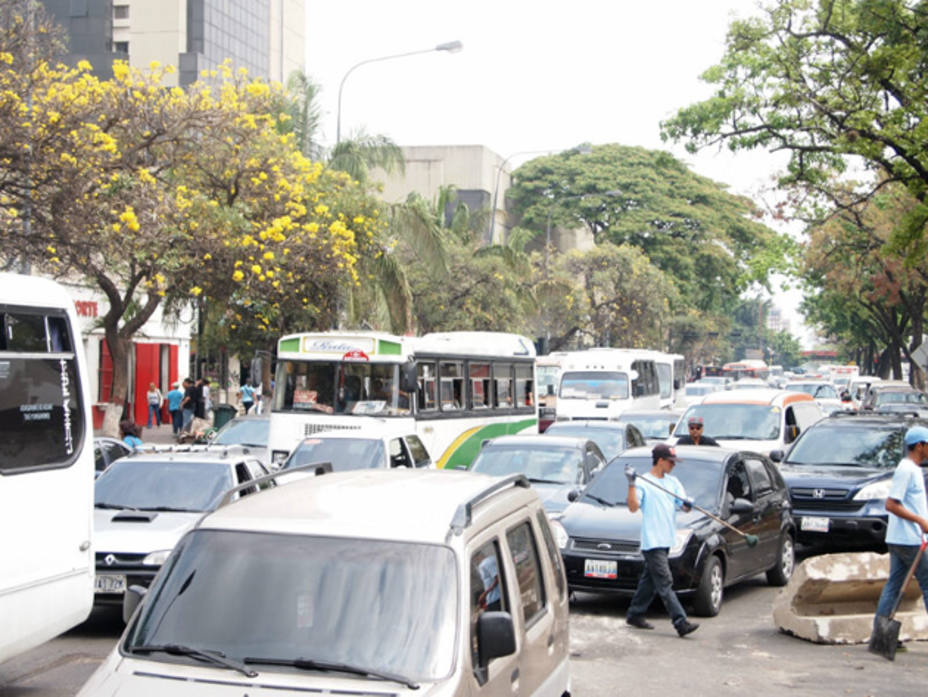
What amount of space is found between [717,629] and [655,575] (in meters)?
1.25

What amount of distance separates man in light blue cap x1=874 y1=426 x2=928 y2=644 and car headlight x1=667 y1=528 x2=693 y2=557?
2247 millimetres

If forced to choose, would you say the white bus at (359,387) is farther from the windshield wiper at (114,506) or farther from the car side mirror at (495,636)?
the car side mirror at (495,636)

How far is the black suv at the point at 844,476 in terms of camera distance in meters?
14.5

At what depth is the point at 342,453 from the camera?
15352mm

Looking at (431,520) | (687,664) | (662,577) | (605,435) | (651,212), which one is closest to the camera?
(431,520)

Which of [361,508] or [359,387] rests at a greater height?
[359,387]

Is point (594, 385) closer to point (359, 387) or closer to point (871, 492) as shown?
point (359, 387)

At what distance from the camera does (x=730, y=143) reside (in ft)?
73.2

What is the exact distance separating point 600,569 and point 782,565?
3.23 metres

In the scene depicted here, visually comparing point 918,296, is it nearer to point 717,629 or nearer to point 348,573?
point 717,629

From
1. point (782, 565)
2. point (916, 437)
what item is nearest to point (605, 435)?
point (782, 565)

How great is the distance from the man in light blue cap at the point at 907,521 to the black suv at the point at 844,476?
5147mm

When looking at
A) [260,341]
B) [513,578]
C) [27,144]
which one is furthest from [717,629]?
[260,341]

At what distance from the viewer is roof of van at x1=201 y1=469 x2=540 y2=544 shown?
490 cm
